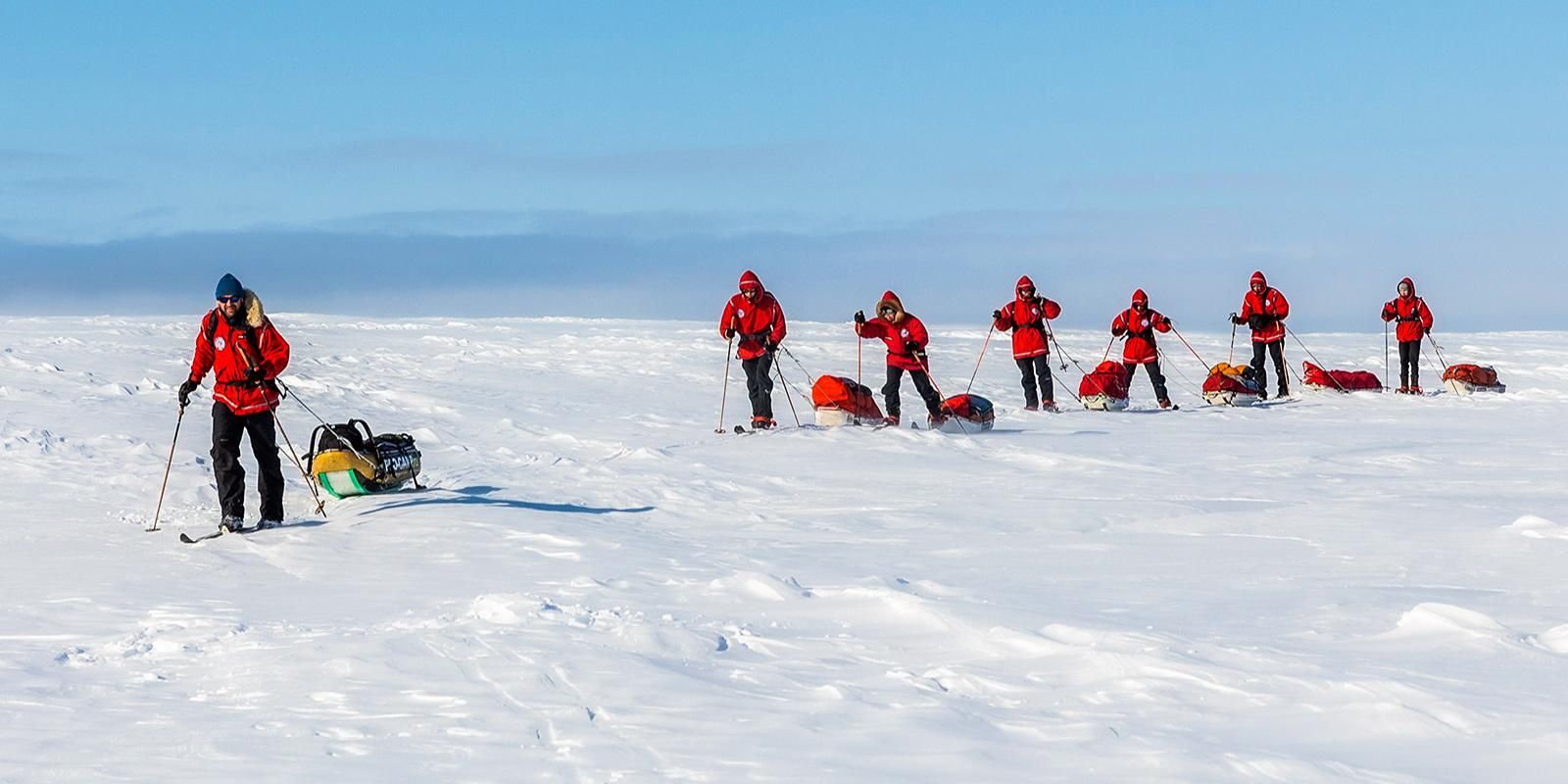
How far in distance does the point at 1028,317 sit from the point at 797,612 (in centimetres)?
1252

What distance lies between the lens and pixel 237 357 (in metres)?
9.68

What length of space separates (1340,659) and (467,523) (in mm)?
5693

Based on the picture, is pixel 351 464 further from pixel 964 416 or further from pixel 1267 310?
pixel 1267 310

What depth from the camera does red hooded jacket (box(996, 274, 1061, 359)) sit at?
18875 mm

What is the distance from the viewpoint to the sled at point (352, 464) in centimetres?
1090

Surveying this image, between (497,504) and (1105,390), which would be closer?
(497,504)

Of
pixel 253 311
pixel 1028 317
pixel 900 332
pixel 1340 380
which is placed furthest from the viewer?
pixel 1340 380

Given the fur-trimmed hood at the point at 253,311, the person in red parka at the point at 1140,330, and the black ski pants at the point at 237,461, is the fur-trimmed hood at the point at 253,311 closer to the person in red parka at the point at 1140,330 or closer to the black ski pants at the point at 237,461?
the black ski pants at the point at 237,461

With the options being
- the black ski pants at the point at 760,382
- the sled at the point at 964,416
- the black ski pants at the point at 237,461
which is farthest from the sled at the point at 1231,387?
the black ski pants at the point at 237,461

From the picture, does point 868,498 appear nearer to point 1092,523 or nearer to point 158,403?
point 1092,523

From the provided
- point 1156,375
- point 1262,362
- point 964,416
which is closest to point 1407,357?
point 1262,362

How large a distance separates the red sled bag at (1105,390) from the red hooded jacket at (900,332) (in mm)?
4275

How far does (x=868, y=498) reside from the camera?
11523 mm

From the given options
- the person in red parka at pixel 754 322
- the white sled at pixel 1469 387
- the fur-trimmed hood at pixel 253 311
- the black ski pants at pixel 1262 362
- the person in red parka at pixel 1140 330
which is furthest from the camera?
the white sled at pixel 1469 387
